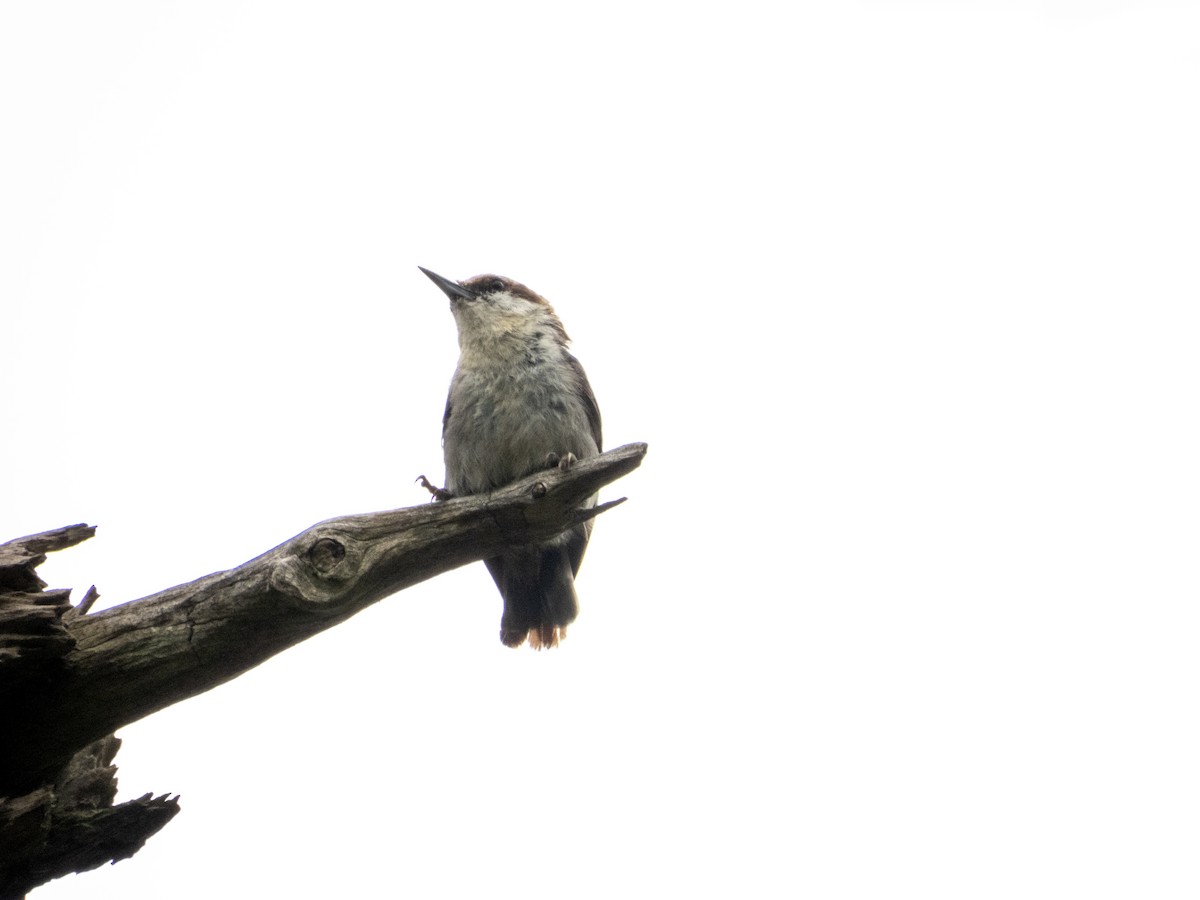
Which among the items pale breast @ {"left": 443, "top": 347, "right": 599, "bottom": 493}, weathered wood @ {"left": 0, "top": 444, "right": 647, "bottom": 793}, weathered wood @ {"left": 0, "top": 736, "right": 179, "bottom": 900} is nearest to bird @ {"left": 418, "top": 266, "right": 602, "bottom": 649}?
pale breast @ {"left": 443, "top": 347, "right": 599, "bottom": 493}

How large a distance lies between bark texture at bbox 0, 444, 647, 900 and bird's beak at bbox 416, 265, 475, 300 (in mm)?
3309

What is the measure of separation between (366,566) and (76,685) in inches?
44.6

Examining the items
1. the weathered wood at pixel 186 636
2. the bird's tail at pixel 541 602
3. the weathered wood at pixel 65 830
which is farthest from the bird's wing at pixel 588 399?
the weathered wood at pixel 65 830

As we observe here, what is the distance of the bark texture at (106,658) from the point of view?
3984 millimetres

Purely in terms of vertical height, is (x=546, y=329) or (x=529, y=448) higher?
(x=546, y=329)

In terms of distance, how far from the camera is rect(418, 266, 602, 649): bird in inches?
253

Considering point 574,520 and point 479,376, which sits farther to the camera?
point 479,376

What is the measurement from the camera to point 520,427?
6398mm

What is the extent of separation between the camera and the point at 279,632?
167 inches

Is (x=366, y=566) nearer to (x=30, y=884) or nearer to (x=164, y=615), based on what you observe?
(x=164, y=615)

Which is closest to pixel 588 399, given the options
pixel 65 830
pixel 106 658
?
pixel 106 658

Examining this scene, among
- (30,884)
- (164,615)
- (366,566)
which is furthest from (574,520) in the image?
(30,884)

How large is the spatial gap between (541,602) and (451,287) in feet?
7.48

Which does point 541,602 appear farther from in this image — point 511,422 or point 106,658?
point 106,658
